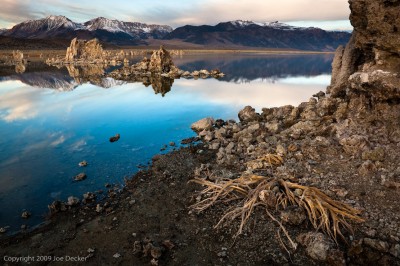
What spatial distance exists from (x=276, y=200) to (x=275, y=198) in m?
0.07

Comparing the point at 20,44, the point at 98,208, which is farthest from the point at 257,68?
the point at 20,44

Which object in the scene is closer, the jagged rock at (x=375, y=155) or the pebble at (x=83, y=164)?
the jagged rock at (x=375, y=155)

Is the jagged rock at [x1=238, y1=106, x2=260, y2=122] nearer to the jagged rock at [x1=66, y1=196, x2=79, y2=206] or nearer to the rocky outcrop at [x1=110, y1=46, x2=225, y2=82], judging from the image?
the jagged rock at [x1=66, y1=196, x2=79, y2=206]

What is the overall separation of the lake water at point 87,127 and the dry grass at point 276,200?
3.66m

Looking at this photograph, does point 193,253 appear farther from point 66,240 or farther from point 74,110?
point 74,110

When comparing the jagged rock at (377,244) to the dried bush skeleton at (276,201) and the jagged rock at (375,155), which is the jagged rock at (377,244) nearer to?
the dried bush skeleton at (276,201)

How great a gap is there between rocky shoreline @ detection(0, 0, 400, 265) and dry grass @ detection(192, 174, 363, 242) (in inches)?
1.8

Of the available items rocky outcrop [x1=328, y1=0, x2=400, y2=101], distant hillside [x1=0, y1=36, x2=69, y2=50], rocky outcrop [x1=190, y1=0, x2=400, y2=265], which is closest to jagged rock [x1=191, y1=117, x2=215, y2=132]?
rocky outcrop [x1=190, y1=0, x2=400, y2=265]

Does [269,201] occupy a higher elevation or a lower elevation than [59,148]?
higher

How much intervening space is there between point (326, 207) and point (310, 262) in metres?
1.56

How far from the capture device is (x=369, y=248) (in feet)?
19.7

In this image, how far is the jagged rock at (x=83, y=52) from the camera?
3154 inches

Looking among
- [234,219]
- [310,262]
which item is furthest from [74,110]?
[310,262]

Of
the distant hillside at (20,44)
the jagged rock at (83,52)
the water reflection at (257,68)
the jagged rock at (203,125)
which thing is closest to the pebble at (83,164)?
the jagged rock at (203,125)
